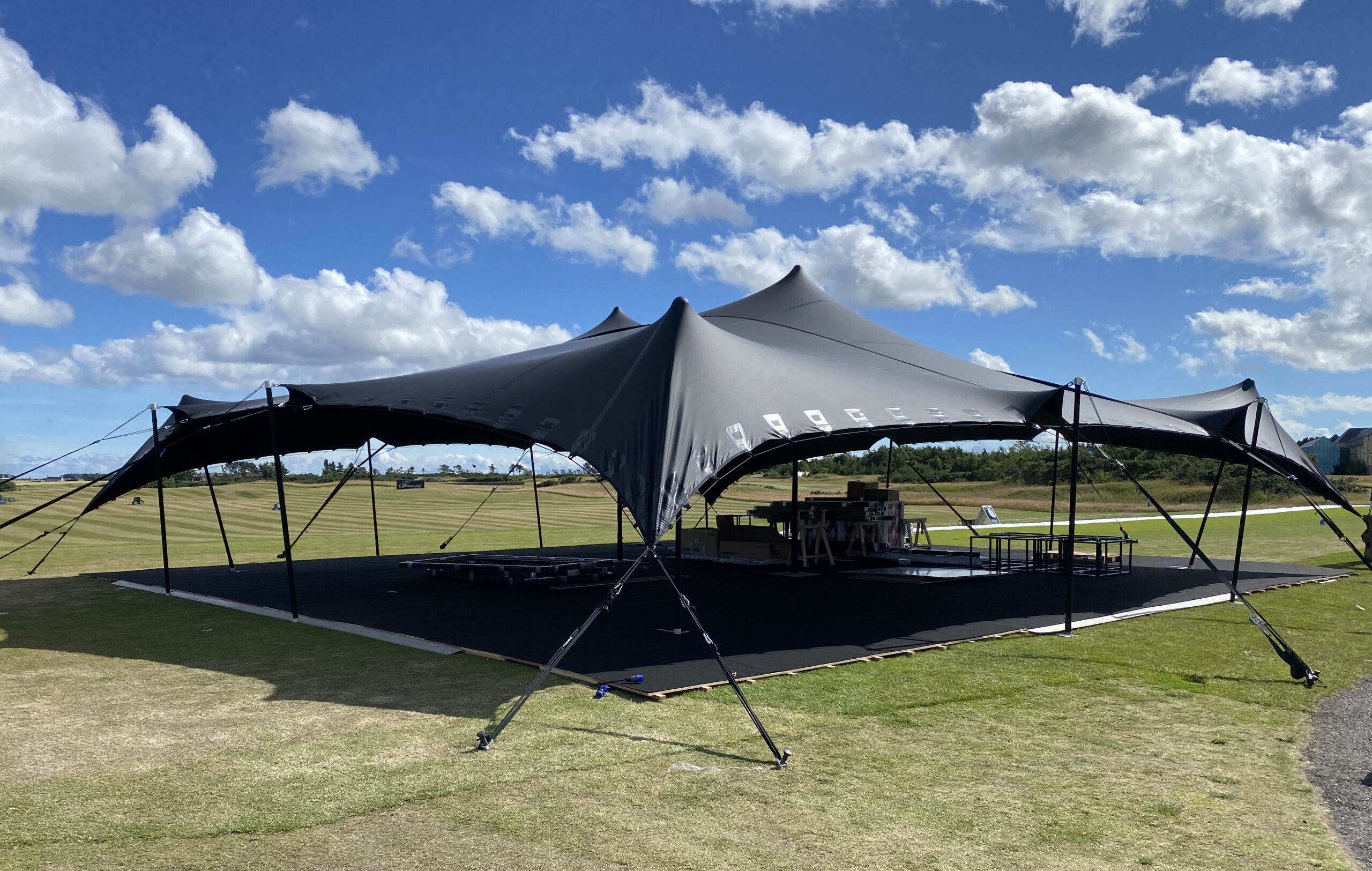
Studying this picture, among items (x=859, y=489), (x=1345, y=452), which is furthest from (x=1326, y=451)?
(x=859, y=489)

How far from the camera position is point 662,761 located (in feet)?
16.1

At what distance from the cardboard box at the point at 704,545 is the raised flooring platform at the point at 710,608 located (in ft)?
4.78

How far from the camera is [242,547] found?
2006cm

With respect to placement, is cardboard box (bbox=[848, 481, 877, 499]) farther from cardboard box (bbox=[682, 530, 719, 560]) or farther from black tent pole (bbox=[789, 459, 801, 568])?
cardboard box (bbox=[682, 530, 719, 560])

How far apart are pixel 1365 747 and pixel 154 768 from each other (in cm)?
621

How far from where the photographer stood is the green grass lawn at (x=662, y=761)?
3.80 m

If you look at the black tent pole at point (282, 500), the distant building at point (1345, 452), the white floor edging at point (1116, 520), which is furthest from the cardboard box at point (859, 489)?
the distant building at point (1345, 452)

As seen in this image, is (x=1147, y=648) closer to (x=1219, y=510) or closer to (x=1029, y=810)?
(x=1029, y=810)

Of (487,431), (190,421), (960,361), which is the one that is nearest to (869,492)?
(960,361)

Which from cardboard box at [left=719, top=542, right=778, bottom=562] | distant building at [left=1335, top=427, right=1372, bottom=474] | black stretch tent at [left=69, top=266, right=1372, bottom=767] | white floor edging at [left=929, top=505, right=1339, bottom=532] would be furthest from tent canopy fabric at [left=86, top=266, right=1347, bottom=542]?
distant building at [left=1335, top=427, right=1372, bottom=474]

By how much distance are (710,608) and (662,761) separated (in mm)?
5304

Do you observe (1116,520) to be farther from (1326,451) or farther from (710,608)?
(1326,451)

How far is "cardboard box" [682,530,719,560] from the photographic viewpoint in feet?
55.2

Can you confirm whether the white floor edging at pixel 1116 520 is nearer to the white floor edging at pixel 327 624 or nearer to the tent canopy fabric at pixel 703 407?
the tent canopy fabric at pixel 703 407
